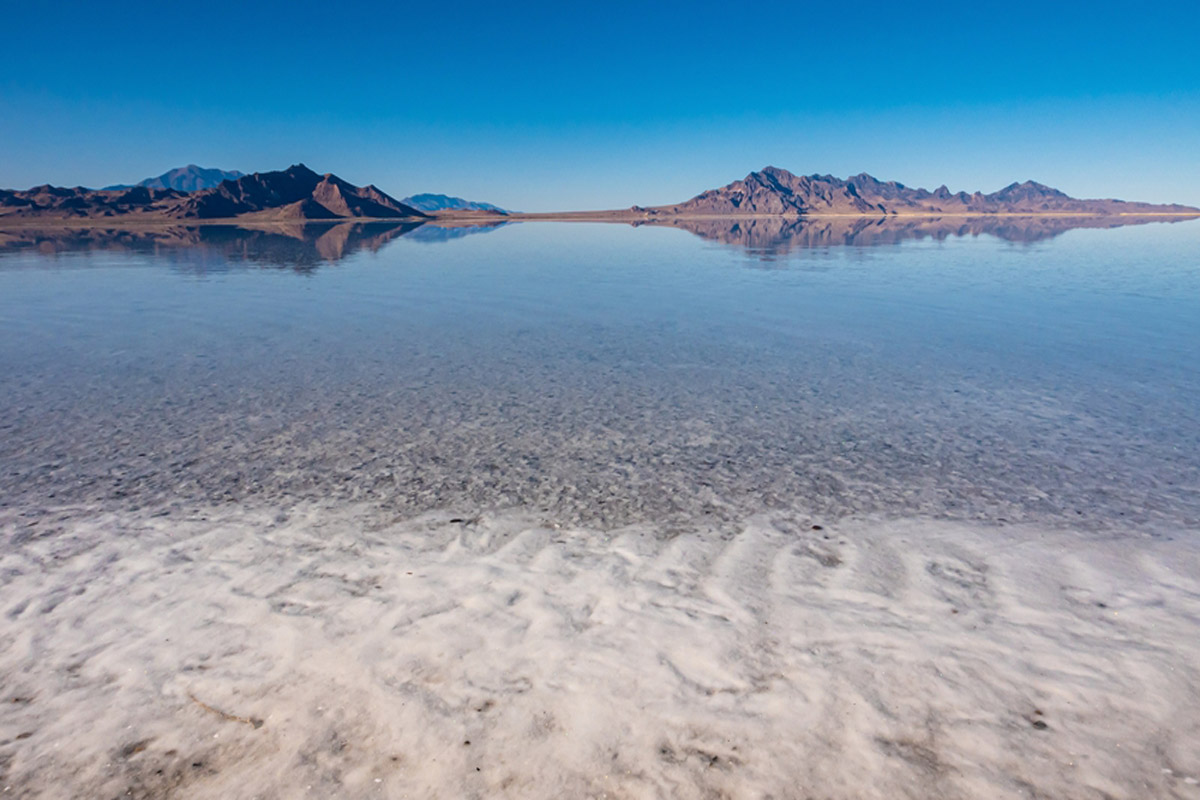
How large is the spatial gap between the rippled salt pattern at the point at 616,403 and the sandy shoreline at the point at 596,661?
106cm

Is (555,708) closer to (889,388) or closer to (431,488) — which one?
(431,488)

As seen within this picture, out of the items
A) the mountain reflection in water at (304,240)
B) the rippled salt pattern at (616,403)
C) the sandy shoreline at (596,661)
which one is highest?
the mountain reflection in water at (304,240)

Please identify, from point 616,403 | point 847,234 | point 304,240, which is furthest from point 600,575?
point 847,234

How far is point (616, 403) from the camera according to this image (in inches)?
449

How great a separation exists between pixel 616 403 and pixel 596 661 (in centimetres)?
676

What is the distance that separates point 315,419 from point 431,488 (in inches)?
146

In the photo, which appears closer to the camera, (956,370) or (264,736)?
(264,736)

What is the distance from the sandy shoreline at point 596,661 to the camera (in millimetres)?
4020

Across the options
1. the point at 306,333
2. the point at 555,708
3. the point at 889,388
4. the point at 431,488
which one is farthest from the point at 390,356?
the point at 555,708

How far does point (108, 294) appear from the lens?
80.7ft

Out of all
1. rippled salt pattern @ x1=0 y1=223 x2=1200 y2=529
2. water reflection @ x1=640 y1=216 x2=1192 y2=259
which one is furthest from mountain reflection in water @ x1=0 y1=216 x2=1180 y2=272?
rippled salt pattern @ x1=0 y1=223 x2=1200 y2=529

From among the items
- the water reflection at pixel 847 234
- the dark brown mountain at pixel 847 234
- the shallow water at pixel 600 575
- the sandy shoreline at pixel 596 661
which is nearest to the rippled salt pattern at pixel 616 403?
the shallow water at pixel 600 575

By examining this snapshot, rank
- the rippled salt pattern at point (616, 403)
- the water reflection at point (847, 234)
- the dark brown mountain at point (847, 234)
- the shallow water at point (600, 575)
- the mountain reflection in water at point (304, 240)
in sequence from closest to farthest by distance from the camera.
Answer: the shallow water at point (600, 575)
the rippled salt pattern at point (616, 403)
the mountain reflection in water at point (304, 240)
the water reflection at point (847, 234)
the dark brown mountain at point (847, 234)

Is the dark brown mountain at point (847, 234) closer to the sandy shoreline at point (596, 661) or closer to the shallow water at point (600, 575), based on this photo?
the shallow water at point (600, 575)
